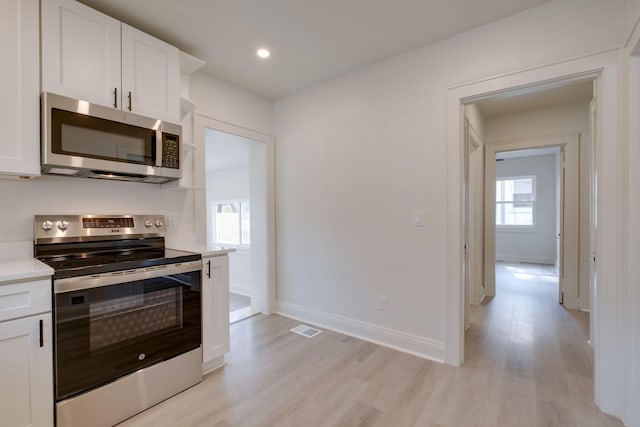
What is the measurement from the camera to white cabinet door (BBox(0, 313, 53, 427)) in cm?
140

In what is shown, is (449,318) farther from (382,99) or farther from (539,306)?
(539,306)

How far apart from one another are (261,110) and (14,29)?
2.15 meters

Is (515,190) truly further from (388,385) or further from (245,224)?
(388,385)

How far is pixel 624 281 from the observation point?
5.72ft

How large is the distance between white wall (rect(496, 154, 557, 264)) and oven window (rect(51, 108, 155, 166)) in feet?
27.3

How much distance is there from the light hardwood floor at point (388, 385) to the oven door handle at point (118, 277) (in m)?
0.85

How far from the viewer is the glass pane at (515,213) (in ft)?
24.6

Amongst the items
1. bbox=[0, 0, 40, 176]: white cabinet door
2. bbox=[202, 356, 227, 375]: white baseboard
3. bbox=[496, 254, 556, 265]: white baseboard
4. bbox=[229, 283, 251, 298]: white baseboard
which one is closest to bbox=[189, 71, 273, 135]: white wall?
bbox=[0, 0, 40, 176]: white cabinet door

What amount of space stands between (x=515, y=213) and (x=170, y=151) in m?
8.26

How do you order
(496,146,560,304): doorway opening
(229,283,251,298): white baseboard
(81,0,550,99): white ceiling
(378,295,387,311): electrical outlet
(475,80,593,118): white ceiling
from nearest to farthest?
1. (81,0,550,99): white ceiling
2. (378,295,387,311): electrical outlet
3. (475,80,593,118): white ceiling
4. (229,283,251,298): white baseboard
5. (496,146,560,304): doorway opening

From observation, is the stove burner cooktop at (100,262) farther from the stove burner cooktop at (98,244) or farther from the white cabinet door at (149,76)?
the white cabinet door at (149,76)

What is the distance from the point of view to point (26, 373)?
1446mm

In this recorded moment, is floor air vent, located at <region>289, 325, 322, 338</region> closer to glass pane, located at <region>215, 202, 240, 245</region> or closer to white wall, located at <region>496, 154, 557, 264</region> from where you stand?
glass pane, located at <region>215, 202, 240, 245</region>

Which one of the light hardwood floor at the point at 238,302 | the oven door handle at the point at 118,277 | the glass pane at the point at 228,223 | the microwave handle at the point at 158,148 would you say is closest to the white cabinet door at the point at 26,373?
the oven door handle at the point at 118,277
